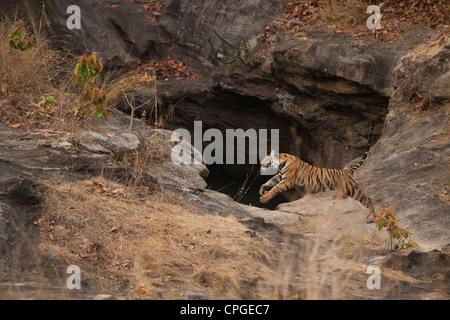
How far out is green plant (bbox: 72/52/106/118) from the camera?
748 centimetres

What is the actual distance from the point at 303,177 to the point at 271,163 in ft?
2.04

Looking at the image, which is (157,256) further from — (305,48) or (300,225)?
(305,48)

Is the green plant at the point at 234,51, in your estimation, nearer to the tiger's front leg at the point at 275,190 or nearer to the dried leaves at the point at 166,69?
the dried leaves at the point at 166,69

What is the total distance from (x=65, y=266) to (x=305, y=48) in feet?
25.3

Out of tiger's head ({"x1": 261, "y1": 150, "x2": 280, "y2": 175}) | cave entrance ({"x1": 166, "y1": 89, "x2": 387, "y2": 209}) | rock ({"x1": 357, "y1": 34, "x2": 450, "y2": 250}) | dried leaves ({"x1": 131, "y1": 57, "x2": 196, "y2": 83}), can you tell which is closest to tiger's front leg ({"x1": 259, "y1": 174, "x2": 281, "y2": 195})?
tiger's head ({"x1": 261, "y1": 150, "x2": 280, "y2": 175})

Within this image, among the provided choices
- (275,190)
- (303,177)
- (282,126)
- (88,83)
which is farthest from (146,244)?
→ (282,126)

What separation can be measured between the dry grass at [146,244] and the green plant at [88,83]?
1.31m

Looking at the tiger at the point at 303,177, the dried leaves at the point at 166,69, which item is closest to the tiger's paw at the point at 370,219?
the tiger at the point at 303,177

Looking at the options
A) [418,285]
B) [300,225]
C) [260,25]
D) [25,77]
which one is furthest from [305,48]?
[418,285]

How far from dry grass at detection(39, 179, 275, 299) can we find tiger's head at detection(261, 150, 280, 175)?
356 cm

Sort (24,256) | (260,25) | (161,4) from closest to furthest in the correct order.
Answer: (24,256) < (260,25) < (161,4)

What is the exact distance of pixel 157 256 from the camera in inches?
221

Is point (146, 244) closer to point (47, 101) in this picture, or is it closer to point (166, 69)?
point (47, 101)

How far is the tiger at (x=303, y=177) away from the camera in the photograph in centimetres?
971
